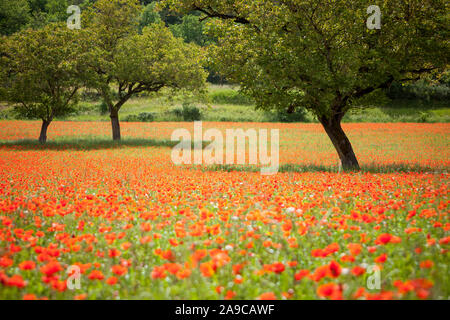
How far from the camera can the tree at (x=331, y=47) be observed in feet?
41.8

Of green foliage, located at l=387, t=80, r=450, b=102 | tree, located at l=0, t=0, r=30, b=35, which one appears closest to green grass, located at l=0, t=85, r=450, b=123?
green foliage, located at l=387, t=80, r=450, b=102

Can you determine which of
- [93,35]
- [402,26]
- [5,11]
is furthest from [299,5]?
[5,11]

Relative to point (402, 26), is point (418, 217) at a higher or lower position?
lower

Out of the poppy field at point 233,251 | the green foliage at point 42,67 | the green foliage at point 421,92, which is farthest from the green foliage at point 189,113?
the poppy field at point 233,251

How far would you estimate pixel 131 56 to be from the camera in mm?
27078

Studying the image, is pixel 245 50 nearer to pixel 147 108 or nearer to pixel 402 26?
pixel 402 26

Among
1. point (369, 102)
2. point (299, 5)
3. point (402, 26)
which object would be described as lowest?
point (369, 102)

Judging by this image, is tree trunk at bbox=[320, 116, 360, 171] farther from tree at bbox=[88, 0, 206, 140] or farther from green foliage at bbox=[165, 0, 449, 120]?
tree at bbox=[88, 0, 206, 140]

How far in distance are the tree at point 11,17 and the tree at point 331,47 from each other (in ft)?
274

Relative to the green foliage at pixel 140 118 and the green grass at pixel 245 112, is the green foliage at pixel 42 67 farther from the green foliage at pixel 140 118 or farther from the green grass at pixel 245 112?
the green foliage at pixel 140 118

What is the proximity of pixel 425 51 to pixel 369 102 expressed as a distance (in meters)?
3.35

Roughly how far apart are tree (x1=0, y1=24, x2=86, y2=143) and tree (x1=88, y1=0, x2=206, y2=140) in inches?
62.6

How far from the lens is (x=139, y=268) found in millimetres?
3584

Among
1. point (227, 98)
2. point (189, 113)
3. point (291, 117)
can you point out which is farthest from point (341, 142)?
point (227, 98)
